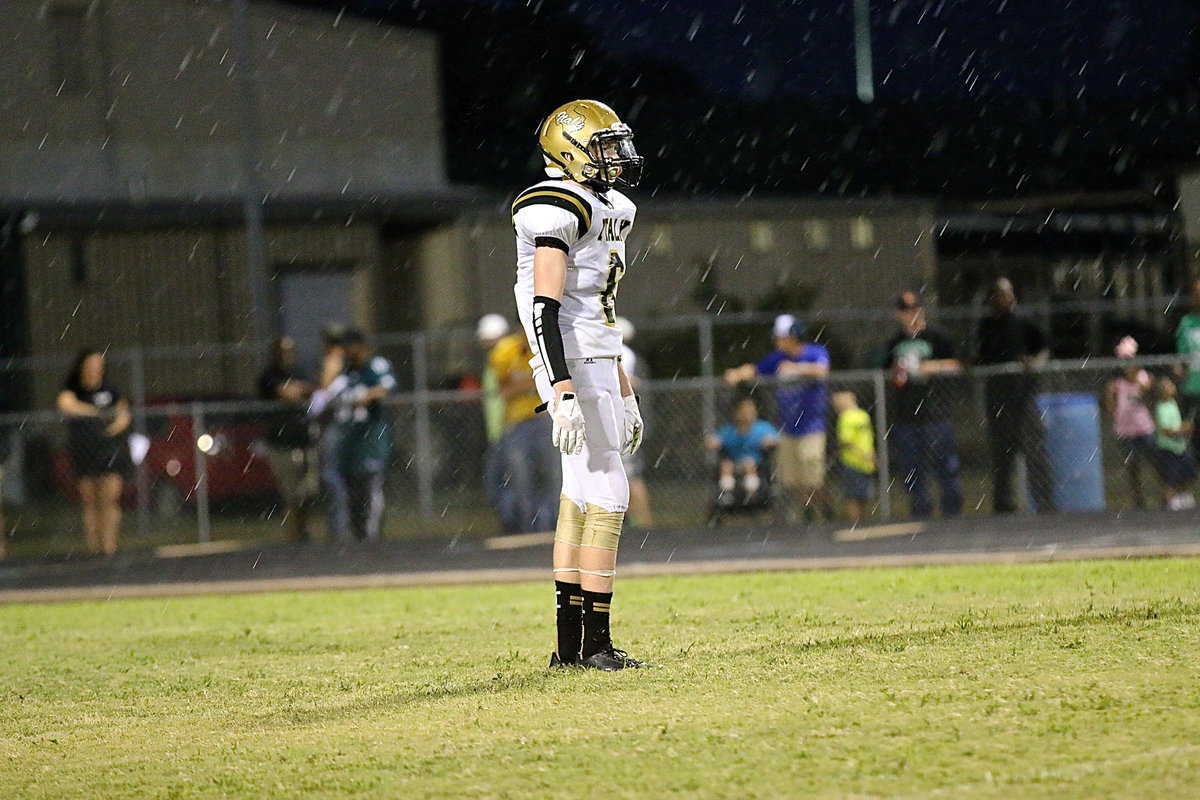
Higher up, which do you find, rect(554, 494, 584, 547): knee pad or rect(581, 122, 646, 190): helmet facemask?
rect(581, 122, 646, 190): helmet facemask

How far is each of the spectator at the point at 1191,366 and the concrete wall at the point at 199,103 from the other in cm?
2028

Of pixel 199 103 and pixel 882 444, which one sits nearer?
pixel 882 444

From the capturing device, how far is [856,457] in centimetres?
1513

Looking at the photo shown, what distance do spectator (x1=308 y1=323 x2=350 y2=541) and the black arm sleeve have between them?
30.0 feet

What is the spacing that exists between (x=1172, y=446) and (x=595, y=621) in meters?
9.20

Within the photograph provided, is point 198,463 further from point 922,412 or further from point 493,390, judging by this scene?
point 922,412

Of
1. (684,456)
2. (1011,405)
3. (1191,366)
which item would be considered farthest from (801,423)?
(684,456)

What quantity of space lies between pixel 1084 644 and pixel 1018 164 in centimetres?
3954

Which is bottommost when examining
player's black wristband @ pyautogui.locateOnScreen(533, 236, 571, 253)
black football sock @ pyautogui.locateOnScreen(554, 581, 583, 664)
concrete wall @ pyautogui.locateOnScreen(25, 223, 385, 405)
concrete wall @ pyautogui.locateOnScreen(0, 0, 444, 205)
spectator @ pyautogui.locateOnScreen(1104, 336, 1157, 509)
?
black football sock @ pyautogui.locateOnScreen(554, 581, 583, 664)

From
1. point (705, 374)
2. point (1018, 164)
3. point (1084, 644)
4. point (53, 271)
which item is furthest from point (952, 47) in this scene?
point (1084, 644)

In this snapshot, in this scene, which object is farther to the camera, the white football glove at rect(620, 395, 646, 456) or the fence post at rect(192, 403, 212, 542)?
the fence post at rect(192, 403, 212, 542)

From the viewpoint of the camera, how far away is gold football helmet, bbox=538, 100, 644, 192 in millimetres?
6719

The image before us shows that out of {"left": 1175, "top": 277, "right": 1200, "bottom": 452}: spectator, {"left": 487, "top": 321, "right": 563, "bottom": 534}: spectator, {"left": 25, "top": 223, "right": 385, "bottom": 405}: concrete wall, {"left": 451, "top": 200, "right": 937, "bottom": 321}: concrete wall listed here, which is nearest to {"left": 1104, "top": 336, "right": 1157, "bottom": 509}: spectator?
{"left": 1175, "top": 277, "right": 1200, "bottom": 452}: spectator

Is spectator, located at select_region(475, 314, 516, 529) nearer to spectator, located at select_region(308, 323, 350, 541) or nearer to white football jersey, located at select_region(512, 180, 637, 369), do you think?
spectator, located at select_region(308, 323, 350, 541)
